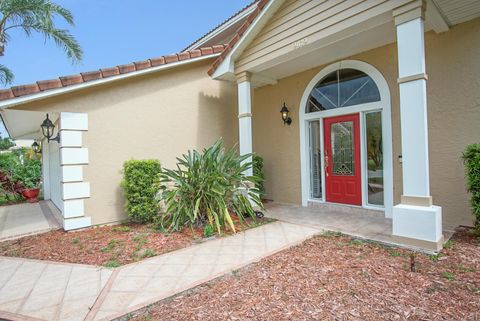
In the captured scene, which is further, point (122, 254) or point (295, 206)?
A: point (295, 206)

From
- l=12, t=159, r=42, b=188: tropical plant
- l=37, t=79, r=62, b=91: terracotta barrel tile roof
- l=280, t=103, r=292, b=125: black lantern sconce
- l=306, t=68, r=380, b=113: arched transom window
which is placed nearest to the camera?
l=37, t=79, r=62, b=91: terracotta barrel tile roof

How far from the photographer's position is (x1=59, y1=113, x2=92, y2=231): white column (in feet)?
16.8

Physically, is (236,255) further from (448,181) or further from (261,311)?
(448,181)

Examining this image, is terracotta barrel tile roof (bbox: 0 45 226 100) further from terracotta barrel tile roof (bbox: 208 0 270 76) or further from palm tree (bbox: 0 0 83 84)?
palm tree (bbox: 0 0 83 84)

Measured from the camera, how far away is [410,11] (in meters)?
3.62

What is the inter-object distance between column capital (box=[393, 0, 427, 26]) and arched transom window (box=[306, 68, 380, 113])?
1.92m

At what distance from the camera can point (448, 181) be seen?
15.1ft

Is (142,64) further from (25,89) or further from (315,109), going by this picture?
(315,109)

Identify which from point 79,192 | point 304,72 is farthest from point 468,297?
point 79,192

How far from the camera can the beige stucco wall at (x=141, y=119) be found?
5.48 m

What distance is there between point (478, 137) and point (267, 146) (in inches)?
186

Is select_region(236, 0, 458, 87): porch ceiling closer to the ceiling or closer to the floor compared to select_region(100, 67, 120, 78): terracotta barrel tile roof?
closer to the ceiling

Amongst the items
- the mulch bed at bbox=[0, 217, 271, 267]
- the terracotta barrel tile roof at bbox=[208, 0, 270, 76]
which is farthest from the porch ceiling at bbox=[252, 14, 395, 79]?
the mulch bed at bbox=[0, 217, 271, 267]

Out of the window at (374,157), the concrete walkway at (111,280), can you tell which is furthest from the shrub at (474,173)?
the concrete walkway at (111,280)
